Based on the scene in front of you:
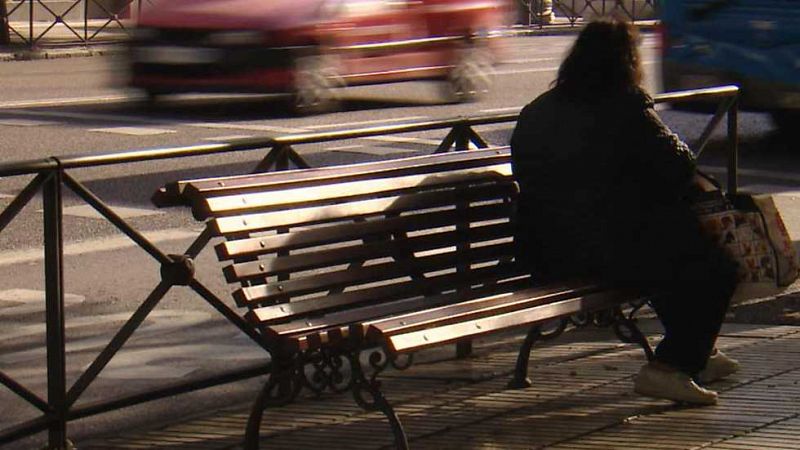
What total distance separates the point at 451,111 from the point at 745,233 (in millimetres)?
11070

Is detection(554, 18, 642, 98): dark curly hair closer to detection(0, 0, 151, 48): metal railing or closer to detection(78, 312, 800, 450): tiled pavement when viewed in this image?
detection(78, 312, 800, 450): tiled pavement

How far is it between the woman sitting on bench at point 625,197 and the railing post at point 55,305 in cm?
164

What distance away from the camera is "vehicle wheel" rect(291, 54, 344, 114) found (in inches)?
A: 632

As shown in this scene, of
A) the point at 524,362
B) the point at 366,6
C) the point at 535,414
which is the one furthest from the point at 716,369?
the point at 366,6

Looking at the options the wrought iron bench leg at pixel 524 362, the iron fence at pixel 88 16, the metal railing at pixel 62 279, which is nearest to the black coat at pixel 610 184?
the wrought iron bench leg at pixel 524 362

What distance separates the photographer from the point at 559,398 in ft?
20.1

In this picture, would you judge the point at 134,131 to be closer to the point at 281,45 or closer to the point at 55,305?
the point at 281,45

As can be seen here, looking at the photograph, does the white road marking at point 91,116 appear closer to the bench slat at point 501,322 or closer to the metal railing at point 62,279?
the metal railing at point 62,279

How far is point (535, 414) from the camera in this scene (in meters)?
5.91

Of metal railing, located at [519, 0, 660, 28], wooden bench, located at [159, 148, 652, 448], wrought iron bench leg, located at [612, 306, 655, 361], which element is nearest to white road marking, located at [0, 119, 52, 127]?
wooden bench, located at [159, 148, 652, 448]

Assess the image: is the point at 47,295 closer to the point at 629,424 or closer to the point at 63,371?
the point at 63,371

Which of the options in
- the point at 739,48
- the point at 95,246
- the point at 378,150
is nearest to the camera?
the point at 95,246

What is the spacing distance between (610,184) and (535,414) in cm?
80

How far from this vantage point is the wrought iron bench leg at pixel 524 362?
6266 millimetres
